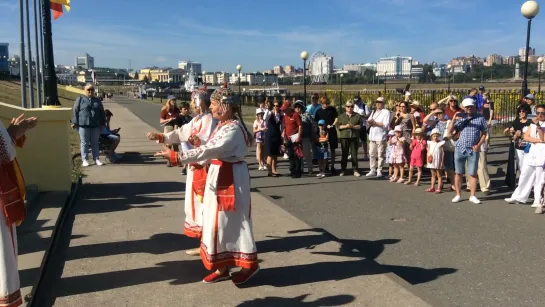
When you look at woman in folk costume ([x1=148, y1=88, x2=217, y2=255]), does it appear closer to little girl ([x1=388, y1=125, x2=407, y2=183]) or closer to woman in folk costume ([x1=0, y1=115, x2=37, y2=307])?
woman in folk costume ([x1=0, y1=115, x2=37, y2=307])

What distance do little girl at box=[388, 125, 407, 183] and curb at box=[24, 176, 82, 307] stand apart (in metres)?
6.25

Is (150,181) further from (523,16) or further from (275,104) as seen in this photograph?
(523,16)

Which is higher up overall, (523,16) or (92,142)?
(523,16)

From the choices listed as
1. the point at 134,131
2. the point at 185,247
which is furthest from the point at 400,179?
the point at 134,131

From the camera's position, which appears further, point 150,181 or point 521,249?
point 150,181

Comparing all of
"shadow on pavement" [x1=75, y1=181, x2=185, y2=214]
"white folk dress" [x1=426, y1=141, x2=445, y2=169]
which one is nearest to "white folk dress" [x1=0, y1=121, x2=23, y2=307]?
"shadow on pavement" [x1=75, y1=181, x2=185, y2=214]

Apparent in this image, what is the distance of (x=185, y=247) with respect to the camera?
5914 mm

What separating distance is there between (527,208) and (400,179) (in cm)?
277

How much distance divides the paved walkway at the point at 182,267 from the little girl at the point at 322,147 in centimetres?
356

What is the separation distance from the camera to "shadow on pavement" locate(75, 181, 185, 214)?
312 inches

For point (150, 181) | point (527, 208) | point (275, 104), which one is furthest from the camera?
point (275, 104)

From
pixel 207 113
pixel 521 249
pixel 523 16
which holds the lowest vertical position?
pixel 521 249

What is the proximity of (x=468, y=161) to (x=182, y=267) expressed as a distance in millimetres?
5628

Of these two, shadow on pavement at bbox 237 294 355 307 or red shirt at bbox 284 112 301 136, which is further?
red shirt at bbox 284 112 301 136
